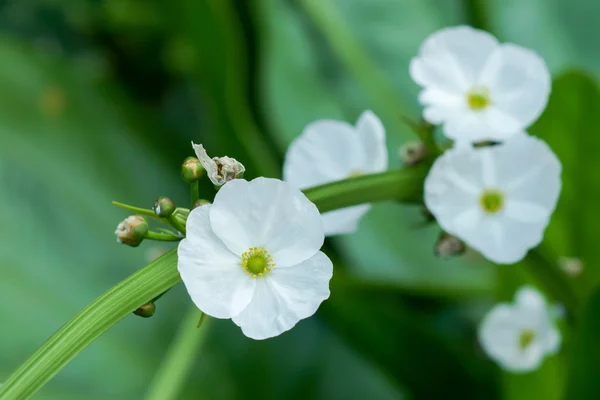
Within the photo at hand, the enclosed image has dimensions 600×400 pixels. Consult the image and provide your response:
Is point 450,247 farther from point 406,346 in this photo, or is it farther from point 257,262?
point 406,346

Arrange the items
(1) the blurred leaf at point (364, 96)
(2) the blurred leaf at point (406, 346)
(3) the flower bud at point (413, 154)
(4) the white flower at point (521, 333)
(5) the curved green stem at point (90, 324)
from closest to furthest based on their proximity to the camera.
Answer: (5) the curved green stem at point (90, 324) → (3) the flower bud at point (413, 154) → (4) the white flower at point (521, 333) → (2) the blurred leaf at point (406, 346) → (1) the blurred leaf at point (364, 96)

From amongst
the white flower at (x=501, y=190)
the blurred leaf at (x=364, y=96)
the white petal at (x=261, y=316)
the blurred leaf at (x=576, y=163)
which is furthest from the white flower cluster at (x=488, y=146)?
the blurred leaf at (x=364, y=96)

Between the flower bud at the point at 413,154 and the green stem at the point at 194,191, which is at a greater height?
the green stem at the point at 194,191

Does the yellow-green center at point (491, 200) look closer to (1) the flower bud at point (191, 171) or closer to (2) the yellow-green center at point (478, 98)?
(2) the yellow-green center at point (478, 98)

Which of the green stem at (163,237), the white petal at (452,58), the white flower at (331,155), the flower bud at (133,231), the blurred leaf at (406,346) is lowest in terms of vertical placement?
the blurred leaf at (406,346)

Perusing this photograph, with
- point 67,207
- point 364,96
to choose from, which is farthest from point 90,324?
point 364,96

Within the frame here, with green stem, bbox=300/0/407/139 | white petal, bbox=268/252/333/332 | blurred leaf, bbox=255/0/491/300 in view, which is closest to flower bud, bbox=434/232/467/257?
white petal, bbox=268/252/333/332

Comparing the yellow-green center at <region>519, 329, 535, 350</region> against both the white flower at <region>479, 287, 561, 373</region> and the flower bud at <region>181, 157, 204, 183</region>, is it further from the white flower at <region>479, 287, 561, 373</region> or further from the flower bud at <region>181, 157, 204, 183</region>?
the flower bud at <region>181, 157, 204, 183</region>

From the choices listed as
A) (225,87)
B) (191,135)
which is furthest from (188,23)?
(191,135)
